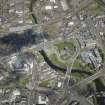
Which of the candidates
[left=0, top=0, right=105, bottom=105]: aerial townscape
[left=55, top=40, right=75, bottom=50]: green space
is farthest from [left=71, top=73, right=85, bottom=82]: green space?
[left=55, top=40, right=75, bottom=50]: green space

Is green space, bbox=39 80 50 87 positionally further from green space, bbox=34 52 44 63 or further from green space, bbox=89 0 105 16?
green space, bbox=89 0 105 16

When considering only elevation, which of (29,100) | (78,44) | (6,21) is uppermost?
(6,21)

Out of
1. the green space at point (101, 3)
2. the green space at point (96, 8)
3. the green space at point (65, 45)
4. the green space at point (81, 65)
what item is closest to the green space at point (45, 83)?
the green space at point (81, 65)

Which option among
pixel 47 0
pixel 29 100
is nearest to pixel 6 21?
pixel 47 0

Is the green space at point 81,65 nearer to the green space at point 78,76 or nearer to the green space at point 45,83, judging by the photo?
the green space at point 78,76

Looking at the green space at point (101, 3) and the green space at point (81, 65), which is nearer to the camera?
the green space at point (81, 65)

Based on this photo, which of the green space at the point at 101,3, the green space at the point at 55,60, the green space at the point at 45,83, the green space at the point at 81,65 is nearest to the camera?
the green space at the point at 45,83

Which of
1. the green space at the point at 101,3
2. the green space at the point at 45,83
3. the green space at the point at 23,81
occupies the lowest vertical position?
the green space at the point at 45,83

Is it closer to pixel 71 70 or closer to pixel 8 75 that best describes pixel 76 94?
pixel 71 70
